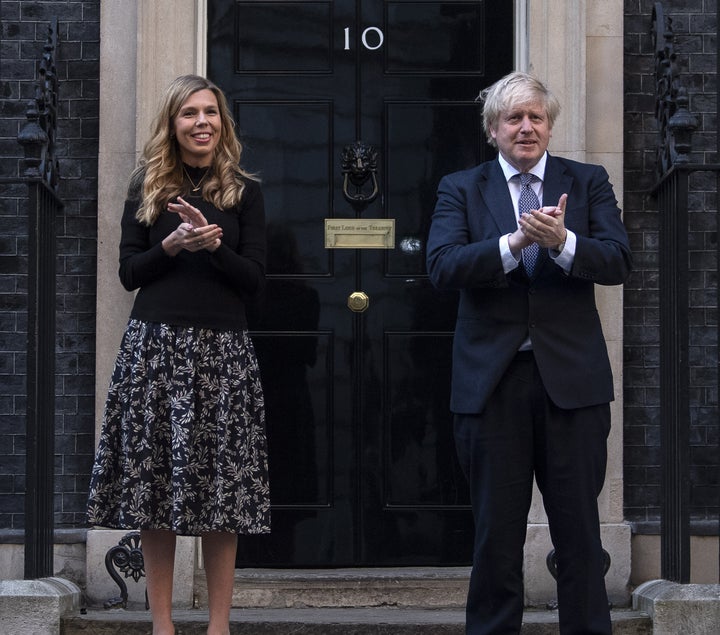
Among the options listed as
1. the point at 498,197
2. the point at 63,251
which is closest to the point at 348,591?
the point at 63,251

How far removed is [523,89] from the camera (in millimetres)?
4293

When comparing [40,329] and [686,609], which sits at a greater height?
[40,329]

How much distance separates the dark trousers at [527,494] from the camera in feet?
13.8

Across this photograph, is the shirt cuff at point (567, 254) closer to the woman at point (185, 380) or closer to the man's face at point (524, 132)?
the man's face at point (524, 132)

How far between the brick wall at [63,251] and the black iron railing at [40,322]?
34cm

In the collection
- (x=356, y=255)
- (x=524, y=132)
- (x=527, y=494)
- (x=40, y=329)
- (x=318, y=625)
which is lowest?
(x=318, y=625)

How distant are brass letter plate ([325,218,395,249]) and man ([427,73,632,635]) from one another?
68.2 inches

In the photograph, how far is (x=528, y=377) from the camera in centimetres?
423

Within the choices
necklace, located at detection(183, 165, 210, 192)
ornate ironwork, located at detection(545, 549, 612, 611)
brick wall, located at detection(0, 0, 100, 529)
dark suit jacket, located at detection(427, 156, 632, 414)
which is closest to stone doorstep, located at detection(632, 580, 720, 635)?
ornate ironwork, located at detection(545, 549, 612, 611)

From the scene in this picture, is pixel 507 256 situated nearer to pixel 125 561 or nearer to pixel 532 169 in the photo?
pixel 532 169

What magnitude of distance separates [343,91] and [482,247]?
2210mm

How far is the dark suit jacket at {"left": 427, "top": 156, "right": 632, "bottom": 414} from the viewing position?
4.18 meters

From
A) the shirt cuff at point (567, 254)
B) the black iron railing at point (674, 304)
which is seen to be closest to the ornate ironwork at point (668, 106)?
the black iron railing at point (674, 304)

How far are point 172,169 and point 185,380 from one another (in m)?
0.76
